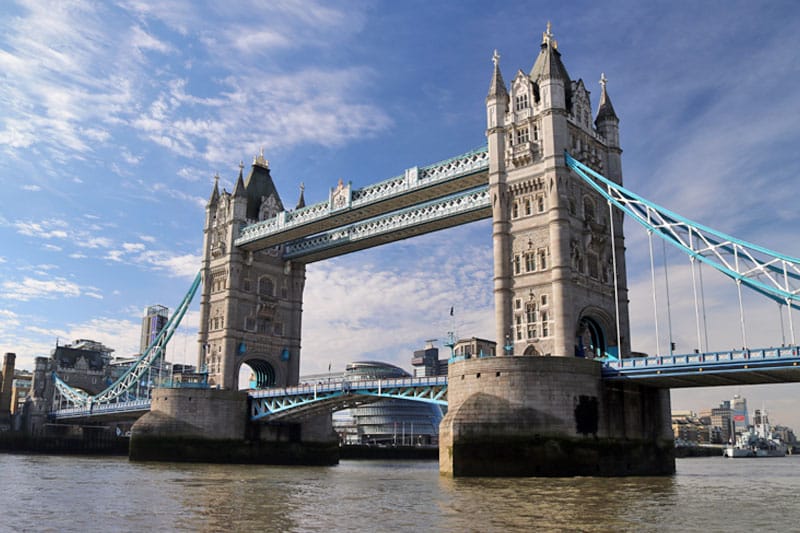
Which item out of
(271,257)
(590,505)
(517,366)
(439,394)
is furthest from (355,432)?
(590,505)

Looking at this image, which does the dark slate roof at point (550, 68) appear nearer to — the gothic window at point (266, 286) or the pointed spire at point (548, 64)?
the pointed spire at point (548, 64)

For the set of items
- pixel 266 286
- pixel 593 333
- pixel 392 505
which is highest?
pixel 266 286

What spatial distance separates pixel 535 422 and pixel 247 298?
132 ft

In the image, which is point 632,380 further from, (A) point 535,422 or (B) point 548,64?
(B) point 548,64

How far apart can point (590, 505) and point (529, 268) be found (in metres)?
24.7

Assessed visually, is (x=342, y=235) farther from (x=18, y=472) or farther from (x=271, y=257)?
(x=18, y=472)

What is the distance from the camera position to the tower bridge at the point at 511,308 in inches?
1639

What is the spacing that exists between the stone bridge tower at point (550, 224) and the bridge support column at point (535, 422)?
4.13 m

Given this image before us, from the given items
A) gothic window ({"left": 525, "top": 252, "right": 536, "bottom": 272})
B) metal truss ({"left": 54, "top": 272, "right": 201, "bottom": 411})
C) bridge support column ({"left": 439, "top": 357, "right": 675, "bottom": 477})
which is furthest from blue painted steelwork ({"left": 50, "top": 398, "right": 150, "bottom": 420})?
gothic window ({"left": 525, "top": 252, "right": 536, "bottom": 272})

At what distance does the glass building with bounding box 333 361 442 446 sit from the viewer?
436 feet

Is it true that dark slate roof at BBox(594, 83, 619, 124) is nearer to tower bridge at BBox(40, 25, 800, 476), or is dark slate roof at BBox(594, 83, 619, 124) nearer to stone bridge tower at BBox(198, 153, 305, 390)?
tower bridge at BBox(40, 25, 800, 476)

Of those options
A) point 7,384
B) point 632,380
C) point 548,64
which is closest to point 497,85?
point 548,64

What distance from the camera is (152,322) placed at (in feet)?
536

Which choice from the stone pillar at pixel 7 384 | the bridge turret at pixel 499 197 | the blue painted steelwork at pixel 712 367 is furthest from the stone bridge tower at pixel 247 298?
the stone pillar at pixel 7 384
